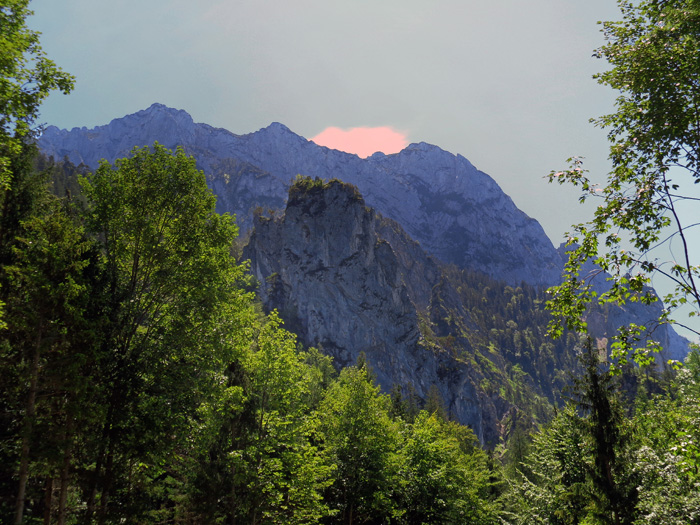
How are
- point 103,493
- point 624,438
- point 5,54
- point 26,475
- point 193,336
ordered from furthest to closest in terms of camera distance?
point 624,438 < point 193,336 < point 103,493 < point 26,475 < point 5,54

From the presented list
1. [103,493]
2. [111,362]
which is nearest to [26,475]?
[103,493]

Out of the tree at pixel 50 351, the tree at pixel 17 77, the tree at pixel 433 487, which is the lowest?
the tree at pixel 433 487

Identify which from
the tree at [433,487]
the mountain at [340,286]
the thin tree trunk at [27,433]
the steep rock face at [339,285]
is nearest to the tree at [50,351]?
the thin tree trunk at [27,433]

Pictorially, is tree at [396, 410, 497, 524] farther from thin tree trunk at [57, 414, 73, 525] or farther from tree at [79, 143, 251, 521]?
thin tree trunk at [57, 414, 73, 525]

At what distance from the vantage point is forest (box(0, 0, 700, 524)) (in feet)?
28.2

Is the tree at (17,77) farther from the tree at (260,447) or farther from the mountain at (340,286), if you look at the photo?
the mountain at (340,286)

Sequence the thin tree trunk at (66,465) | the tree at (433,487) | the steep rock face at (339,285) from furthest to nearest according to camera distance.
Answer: the steep rock face at (339,285), the tree at (433,487), the thin tree trunk at (66,465)

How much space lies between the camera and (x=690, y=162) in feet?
27.2

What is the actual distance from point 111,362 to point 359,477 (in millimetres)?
16397

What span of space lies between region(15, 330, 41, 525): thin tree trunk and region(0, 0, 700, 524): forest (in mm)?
78

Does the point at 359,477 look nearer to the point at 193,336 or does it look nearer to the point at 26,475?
the point at 193,336

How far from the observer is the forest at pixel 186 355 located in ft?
28.2

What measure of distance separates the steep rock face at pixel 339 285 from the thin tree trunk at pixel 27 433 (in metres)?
125

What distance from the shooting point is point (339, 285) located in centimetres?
14438
